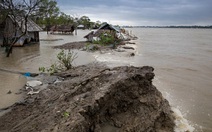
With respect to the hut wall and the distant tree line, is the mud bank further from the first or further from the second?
the hut wall

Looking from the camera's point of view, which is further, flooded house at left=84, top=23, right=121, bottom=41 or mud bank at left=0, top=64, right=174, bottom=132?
flooded house at left=84, top=23, right=121, bottom=41

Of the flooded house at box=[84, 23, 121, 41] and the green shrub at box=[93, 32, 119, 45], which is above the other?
the flooded house at box=[84, 23, 121, 41]

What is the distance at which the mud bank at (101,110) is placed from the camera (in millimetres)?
3949

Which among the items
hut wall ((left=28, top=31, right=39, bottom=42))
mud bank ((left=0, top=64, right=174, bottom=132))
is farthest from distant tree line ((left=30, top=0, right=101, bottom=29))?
mud bank ((left=0, top=64, right=174, bottom=132))

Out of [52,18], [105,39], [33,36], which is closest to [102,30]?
[105,39]

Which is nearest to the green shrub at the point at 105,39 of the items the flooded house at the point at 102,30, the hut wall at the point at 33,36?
→ the flooded house at the point at 102,30

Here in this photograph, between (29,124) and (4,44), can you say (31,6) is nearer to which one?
(4,44)

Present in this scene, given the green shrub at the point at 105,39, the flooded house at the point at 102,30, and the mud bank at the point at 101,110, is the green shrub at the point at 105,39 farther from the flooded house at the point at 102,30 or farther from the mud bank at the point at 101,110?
the mud bank at the point at 101,110

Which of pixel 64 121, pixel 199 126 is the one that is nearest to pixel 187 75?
pixel 199 126

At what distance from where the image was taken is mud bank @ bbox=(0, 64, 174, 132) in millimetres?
3949

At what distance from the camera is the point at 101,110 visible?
4406 millimetres

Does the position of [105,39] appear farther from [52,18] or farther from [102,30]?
[52,18]

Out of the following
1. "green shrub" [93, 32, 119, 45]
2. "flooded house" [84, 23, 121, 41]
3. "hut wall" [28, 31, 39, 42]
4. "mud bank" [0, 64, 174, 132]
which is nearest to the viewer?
"mud bank" [0, 64, 174, 132]

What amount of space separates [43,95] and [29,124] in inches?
88.4
